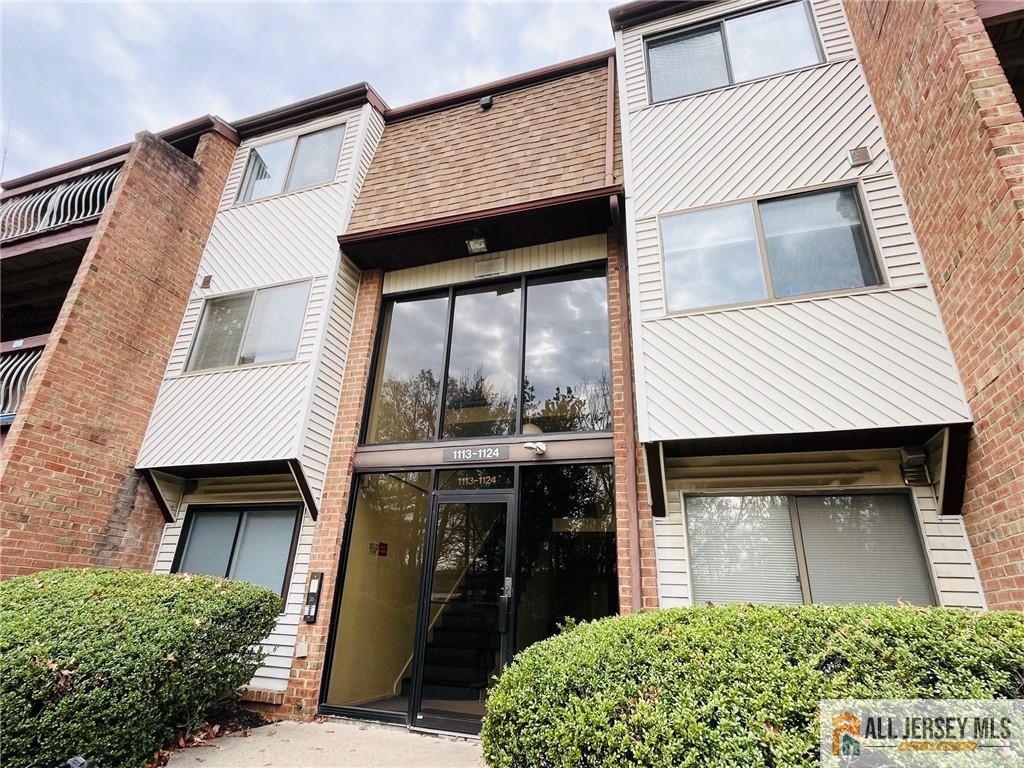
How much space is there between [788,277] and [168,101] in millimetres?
11379

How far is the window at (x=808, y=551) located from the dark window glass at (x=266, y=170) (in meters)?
8.20

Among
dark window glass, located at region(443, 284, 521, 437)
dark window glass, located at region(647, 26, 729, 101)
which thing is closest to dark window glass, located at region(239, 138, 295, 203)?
dark window glass, located at region(443, 284, 521, 437)

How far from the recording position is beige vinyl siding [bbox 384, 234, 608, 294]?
21.1 feet

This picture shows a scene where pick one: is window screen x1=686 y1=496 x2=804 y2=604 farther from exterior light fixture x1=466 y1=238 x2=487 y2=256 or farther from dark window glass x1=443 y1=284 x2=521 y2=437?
exterior light fixture x1=466 y1=238 x2=487 y2=256

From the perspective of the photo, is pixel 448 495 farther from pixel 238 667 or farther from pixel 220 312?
pixel 220 312

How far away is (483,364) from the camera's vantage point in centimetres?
664

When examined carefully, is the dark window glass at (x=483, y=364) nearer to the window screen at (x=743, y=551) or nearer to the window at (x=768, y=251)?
the window at (x=768, y=251)

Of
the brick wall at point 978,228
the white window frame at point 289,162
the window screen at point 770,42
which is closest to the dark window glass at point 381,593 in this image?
the white window frame at point 289,162

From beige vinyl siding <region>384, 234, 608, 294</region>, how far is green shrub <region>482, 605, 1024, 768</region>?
15.2 feet

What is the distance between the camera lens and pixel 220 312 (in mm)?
7586

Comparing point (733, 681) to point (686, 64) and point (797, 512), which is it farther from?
point (686, 64)

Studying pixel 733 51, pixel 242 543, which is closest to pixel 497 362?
pixel 242 543

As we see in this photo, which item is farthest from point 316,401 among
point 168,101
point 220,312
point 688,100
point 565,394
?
point 168,101

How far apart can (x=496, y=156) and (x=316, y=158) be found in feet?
10.8
